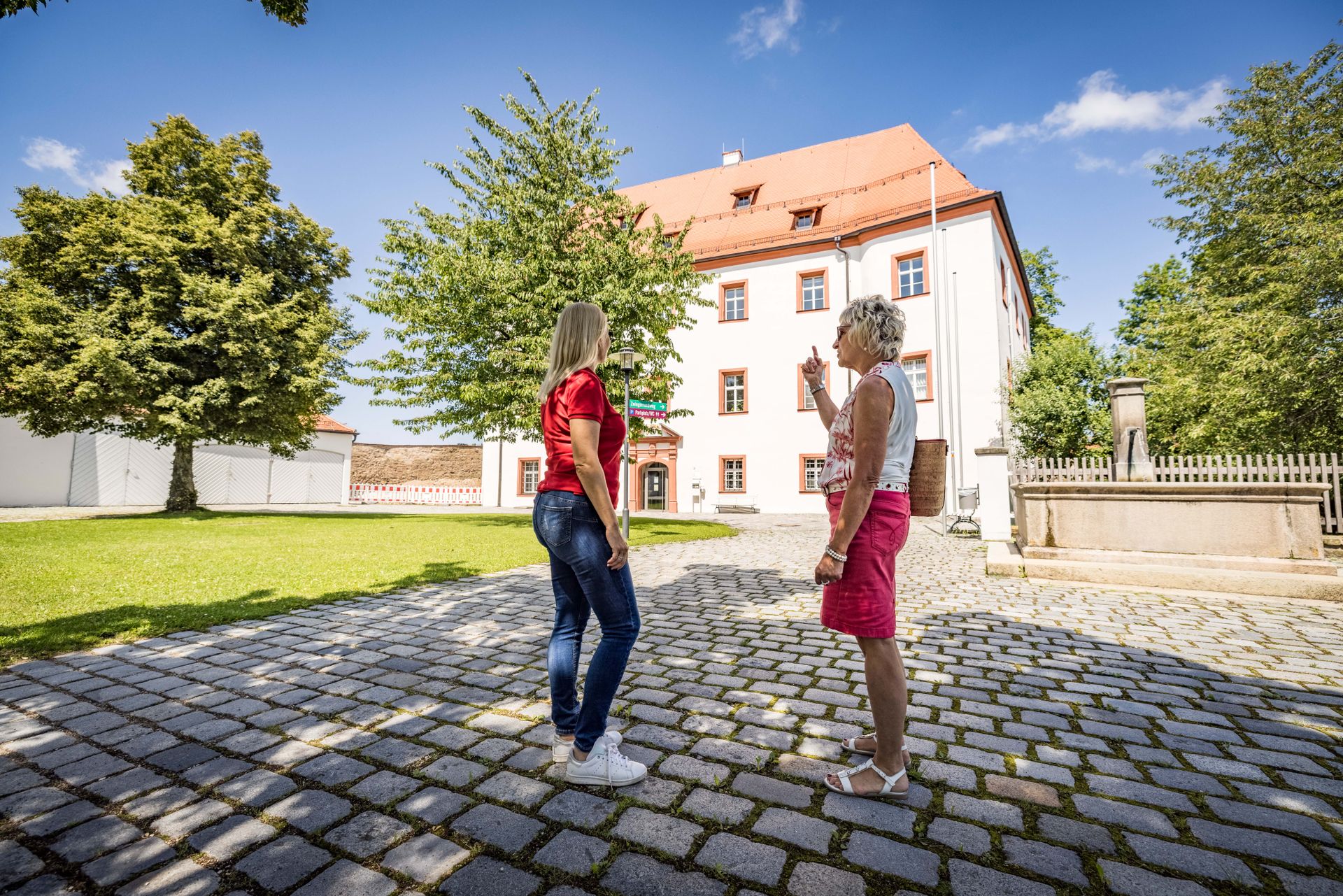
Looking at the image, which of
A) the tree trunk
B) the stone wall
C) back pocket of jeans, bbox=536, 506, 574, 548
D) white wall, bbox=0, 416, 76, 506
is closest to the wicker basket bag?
back pocket of jeans, bbox=536, 506, 574, 548

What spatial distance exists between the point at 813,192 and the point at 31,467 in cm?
3317

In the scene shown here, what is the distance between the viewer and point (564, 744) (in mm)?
2762

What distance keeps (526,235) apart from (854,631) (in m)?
14.3

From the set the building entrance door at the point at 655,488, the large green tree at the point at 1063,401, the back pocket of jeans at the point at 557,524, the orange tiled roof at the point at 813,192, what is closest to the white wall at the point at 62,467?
the building entrance door at the point at 655,488

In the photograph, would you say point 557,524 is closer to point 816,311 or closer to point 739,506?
point 739,506

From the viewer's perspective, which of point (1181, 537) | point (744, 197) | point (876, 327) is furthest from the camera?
point (744, 197)

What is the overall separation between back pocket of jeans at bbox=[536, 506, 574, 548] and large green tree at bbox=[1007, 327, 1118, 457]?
18903mm

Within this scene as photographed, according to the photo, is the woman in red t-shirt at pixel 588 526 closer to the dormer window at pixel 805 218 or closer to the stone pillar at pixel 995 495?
the stone pillar at pixel 995 495

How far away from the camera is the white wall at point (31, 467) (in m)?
23.3

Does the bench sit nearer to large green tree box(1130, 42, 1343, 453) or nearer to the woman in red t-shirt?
large green tree box(1130, 42, 1343, 453)

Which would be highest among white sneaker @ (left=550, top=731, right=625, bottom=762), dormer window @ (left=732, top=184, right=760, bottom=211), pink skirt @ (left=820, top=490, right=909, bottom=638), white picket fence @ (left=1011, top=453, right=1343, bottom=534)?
dormer window @ (left=732, top=184, right=760, bottom=211)

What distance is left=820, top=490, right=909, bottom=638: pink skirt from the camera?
2311mm

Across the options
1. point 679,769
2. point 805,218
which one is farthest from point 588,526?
point 805,218

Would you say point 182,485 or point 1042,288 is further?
point 1042,288
